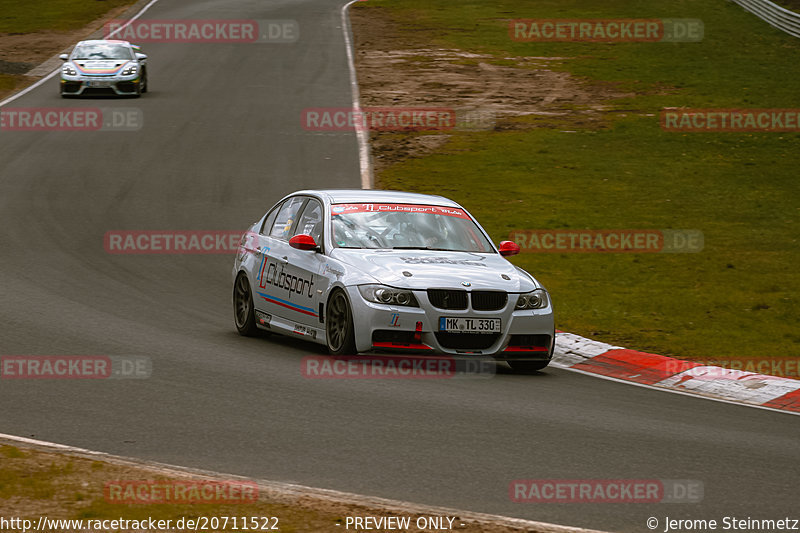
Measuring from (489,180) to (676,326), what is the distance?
10.8 metres

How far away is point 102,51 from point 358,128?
8173 millimetres

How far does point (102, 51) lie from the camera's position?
32.4m

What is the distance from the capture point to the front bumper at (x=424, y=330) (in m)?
10.4

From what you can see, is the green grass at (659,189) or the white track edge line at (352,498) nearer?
the white track edge line at (352,498)

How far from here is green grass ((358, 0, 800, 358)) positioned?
14234 millimetres

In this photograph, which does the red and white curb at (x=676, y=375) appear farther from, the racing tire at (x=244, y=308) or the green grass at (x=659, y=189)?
the racing tire at (x=244, y=308)

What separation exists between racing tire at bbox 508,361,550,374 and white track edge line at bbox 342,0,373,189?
1114cm

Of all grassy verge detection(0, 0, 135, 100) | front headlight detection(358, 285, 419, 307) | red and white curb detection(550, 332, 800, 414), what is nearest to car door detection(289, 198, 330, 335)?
front headlight detection(358, 285, 419, 307)

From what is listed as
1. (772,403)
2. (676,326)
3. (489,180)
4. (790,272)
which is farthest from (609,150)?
(772,403)

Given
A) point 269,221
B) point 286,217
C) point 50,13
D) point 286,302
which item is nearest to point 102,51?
point 50,13

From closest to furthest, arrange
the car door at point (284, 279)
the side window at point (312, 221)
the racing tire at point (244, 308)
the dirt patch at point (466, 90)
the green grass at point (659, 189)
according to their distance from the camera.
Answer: the car door at point (284, 279) → the side window at point (312, 221) → the racing tire at point (244, 308) → the green grass at point (659, 189) → the dirt patch at point (466, 90)

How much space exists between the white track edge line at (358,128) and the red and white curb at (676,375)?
10.5 metres

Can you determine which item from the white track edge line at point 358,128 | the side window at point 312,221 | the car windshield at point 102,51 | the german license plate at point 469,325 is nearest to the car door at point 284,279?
the side window at point 312,221

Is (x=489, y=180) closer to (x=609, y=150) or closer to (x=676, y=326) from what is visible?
(x=609, y=150)
